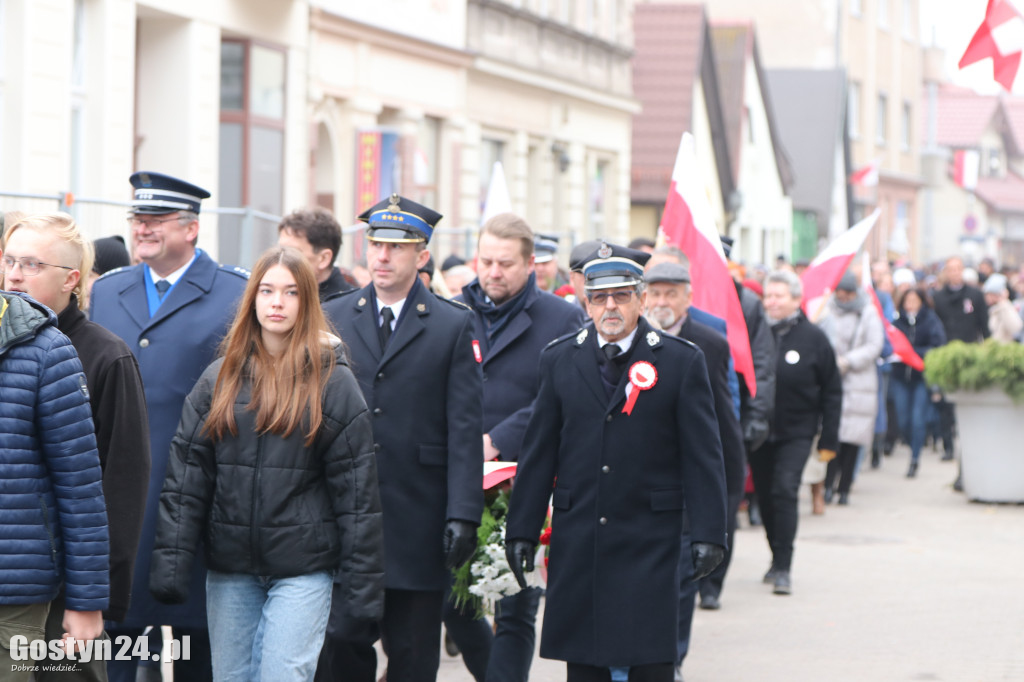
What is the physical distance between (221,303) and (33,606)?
1832 millimetres

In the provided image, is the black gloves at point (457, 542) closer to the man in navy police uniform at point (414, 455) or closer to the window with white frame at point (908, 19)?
the man in navy police uniform at point (414, 455)

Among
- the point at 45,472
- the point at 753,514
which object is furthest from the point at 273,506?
the point at 753,514

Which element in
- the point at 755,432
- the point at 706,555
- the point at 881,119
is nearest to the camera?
the point at 706,555

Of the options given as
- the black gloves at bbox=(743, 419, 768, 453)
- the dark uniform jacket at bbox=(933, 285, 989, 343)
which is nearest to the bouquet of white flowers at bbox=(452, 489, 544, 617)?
the black gloves at bbox=(743, 419, 768, 453)

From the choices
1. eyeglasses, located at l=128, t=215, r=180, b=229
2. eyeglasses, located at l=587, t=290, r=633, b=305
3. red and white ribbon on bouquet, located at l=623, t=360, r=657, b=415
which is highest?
eyeglasses, located at l=128, t=215, r=180, b=229

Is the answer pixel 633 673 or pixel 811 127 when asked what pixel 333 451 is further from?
pixel 811 127

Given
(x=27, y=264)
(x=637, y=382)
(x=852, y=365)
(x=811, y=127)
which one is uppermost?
(x=811, y=127)

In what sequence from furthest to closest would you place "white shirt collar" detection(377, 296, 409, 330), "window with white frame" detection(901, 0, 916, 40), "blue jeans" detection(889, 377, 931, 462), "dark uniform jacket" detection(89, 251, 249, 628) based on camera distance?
"window with white frame" detection(901, 0, 916, 40), "blue jeans" detection(889, 377, 931, 462), "white shirt collar" detection(377, 296, 409, 330), "dark uniform jacket" detection(89, 251, 249, 628)

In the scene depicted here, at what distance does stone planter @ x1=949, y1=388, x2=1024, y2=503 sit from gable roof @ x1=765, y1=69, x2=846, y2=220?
32.5m

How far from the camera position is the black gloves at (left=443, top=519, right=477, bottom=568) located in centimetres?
608

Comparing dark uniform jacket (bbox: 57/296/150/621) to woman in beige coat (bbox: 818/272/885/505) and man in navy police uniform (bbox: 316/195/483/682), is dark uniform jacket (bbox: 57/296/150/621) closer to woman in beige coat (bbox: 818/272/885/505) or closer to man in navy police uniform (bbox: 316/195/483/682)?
man in navy police uniform (bbox: 316/195/483/682)

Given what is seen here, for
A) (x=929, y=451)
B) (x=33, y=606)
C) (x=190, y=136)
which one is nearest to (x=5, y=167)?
(x=190, y=136)

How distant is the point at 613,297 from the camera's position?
617cm

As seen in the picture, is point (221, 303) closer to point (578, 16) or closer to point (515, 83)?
point (515, 83)
